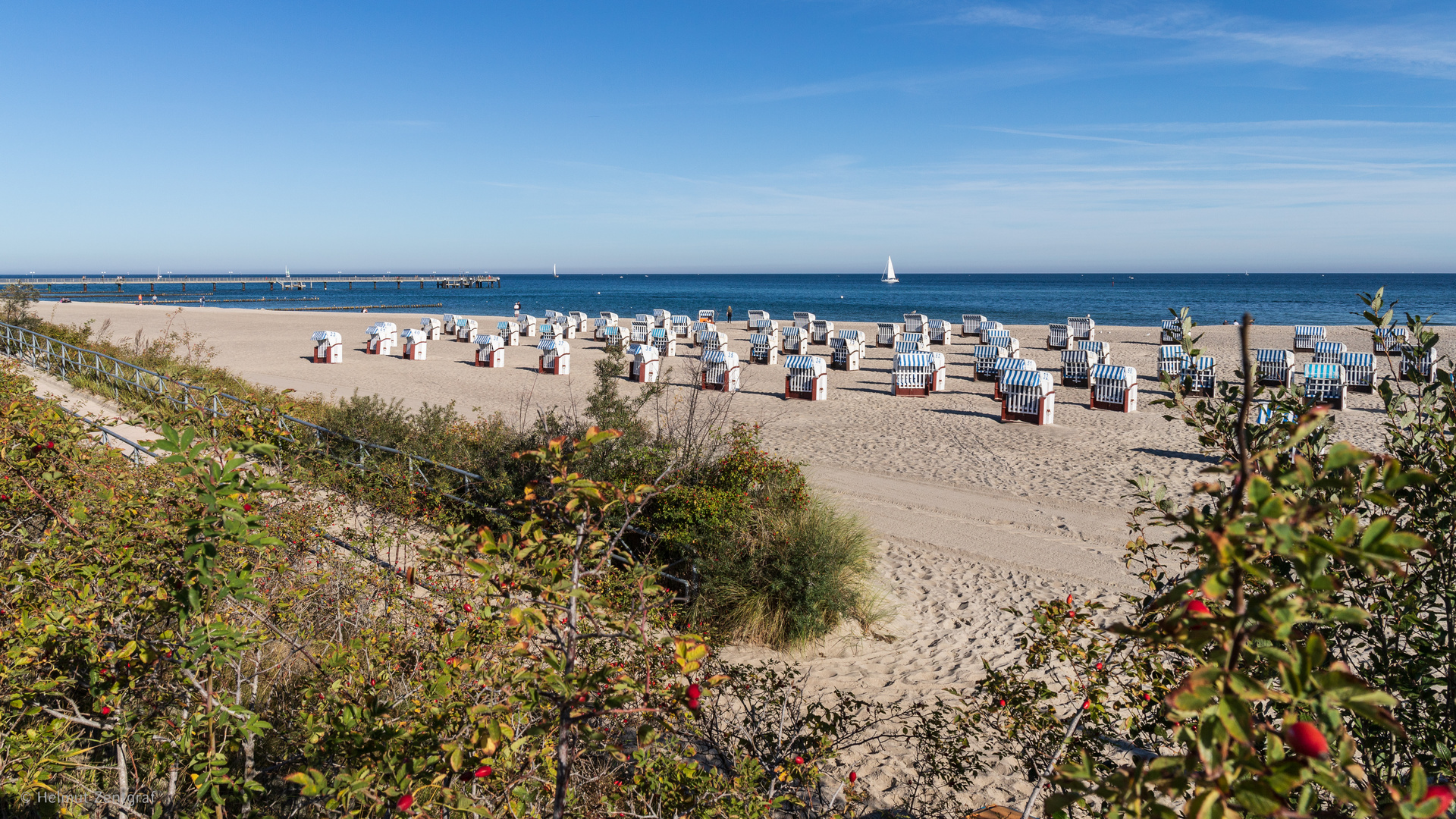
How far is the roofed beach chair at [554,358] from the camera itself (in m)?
22.9

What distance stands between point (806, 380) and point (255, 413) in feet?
46.7

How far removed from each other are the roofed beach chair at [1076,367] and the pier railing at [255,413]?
50.9ft

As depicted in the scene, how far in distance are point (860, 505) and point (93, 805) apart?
795cm

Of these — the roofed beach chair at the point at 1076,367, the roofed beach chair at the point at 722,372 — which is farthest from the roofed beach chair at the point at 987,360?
the roofed beach chair at the point at 722,372

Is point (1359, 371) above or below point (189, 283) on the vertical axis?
below

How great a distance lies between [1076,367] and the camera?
19609mm

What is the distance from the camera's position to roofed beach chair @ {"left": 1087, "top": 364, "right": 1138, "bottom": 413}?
16.4 meters

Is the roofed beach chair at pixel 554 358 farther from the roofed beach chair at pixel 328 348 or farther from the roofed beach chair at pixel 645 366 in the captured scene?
the roofed beach chair at pixel 328 348

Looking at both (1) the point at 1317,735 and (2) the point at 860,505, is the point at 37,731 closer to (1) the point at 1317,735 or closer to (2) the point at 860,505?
(1) the point at 1317,735

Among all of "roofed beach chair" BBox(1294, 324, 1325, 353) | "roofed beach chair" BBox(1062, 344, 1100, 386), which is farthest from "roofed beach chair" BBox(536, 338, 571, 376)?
"roofed beach chair" BBox(1294, 324, 1325, 353)

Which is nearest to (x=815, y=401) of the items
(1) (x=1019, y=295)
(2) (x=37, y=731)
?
(2) (x=37, y=731)

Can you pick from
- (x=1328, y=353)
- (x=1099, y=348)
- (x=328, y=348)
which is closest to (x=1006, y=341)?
(x=1099, y=348)

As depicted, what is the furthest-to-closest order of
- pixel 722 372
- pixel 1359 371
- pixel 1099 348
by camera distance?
pixel 1099 348
pixel 722 372
pixel 1359 371

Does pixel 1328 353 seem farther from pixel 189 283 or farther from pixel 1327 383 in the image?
pixel 189 283
